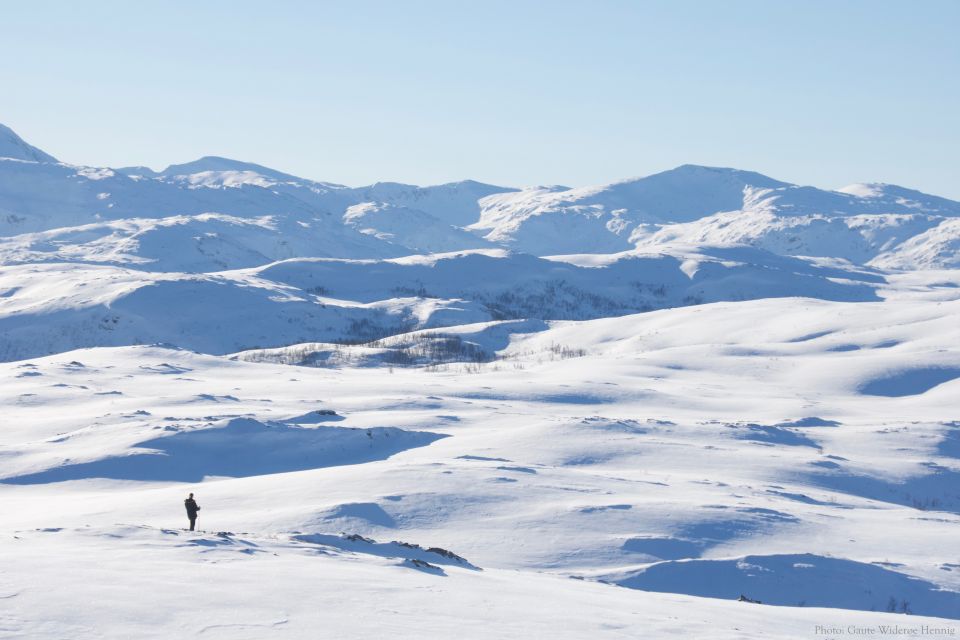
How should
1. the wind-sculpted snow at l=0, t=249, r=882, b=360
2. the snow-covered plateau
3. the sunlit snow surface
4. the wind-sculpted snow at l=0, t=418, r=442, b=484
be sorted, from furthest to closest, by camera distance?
the wind-sculpted snow at l=0, t=249, r=882, b=360
the wind-sculpted snow at l=0, t=418, r=442, b=484
the snow-covered plateau
the sunlit snow surface

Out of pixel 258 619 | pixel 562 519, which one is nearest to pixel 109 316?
pixel 562 519

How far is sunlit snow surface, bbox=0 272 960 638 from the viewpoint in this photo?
47.6 feet

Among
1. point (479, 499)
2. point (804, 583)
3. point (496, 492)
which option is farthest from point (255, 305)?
point (804, 583)

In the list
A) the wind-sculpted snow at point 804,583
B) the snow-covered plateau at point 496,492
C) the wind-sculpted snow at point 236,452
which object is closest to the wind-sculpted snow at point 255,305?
the snow-covered plateau at point 496,492

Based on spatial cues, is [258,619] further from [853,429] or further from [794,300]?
[794,300]

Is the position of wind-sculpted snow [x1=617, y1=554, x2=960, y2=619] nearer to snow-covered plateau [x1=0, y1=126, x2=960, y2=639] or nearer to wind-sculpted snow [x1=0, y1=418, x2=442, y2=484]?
snow-covered plateau [x1=0, y1=126, x2=960, y2=639]

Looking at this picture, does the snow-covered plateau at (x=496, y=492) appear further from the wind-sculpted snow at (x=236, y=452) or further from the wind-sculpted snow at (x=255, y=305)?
the wind-sculpted snow at (x=255, y=305)

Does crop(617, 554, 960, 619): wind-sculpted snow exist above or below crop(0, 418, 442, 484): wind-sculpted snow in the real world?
above

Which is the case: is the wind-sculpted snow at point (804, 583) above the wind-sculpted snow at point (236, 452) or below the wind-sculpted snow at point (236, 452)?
above

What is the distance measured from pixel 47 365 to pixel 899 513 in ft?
163

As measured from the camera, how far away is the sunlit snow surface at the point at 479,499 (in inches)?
571

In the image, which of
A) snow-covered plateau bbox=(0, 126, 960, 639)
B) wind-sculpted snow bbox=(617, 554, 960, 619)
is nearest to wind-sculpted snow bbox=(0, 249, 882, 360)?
snow-covered plateau bbox=(0, 126, 960, 639)

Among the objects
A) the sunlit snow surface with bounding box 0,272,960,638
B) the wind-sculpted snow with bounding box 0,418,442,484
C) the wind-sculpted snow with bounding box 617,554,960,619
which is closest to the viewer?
the sunlit snow surface with bounding box 0,272,960,638

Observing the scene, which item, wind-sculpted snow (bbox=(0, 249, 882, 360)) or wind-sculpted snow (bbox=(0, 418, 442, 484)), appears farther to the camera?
wind-sculpted snow (bbox=(0, 249, 882, 360))
